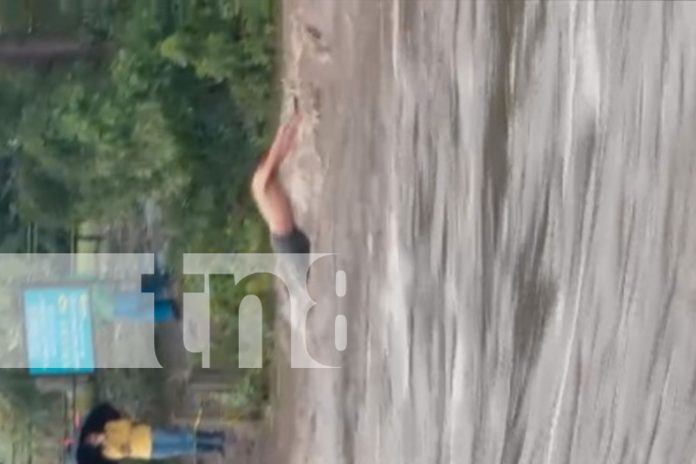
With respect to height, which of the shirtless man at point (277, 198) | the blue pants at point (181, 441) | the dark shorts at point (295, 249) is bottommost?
the blue pants at point (181, 441)

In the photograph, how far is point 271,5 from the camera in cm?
65

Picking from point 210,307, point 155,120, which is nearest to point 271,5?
point 155,120

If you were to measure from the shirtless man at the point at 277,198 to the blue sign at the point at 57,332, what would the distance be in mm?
159

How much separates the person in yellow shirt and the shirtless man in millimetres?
176

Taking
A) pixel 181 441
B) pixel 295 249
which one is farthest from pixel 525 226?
pixel 181 441

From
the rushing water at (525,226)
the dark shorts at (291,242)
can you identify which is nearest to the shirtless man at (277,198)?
the dark shorts at (291,242)

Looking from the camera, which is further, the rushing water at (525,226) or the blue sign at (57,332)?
the blue sign at (57,332)

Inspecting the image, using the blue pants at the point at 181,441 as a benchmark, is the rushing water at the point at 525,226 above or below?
above

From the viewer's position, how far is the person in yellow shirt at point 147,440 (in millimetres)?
727

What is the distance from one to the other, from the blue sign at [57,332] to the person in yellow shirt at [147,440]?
55 mm

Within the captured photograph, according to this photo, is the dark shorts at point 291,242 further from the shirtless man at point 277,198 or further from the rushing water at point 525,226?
the rushing water at point 525,226

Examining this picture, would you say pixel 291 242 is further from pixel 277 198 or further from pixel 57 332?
pixel 57 332

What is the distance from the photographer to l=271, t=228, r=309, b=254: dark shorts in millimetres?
650

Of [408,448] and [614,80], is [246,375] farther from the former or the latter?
[614,80]
